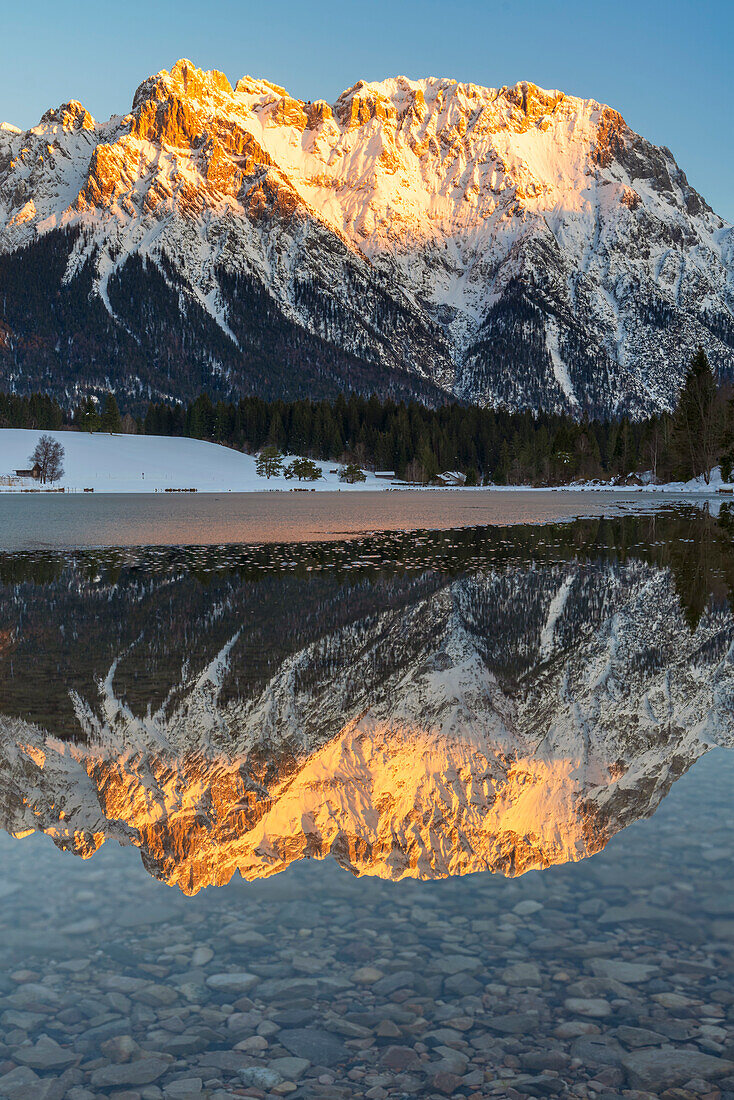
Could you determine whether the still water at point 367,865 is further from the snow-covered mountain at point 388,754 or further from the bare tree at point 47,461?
the bare tree at point 47,461

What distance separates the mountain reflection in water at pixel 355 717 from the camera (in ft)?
30.3

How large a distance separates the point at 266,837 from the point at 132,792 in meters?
2.10

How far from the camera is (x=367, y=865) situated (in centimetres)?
852

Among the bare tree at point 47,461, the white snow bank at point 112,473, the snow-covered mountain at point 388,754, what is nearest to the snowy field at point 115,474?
the white snow bank at point 112,473

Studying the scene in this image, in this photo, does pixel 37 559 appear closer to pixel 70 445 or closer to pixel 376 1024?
pixel 376 1024

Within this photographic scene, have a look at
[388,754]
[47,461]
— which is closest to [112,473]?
[47,461]

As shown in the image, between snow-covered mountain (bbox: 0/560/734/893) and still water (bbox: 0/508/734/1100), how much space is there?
54mm

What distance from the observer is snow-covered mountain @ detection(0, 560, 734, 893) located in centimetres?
903

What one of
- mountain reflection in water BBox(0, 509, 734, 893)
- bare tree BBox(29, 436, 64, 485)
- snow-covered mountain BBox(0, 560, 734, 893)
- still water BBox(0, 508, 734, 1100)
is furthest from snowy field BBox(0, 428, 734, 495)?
still water BBox(0, 508, 734, 1100)

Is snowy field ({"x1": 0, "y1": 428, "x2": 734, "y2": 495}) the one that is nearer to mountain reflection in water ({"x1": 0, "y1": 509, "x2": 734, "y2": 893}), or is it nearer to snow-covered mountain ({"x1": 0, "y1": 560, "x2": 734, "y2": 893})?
mountain reflection in water ({"x1": 0, "y1": 509, "x2": 734, "y2": 893})

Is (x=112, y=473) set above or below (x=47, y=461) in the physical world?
below

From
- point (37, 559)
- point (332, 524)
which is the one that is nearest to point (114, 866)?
point (37, 559)

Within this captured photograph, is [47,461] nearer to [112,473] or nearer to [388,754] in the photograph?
[112,473]

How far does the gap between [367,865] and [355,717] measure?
5.08 metres
